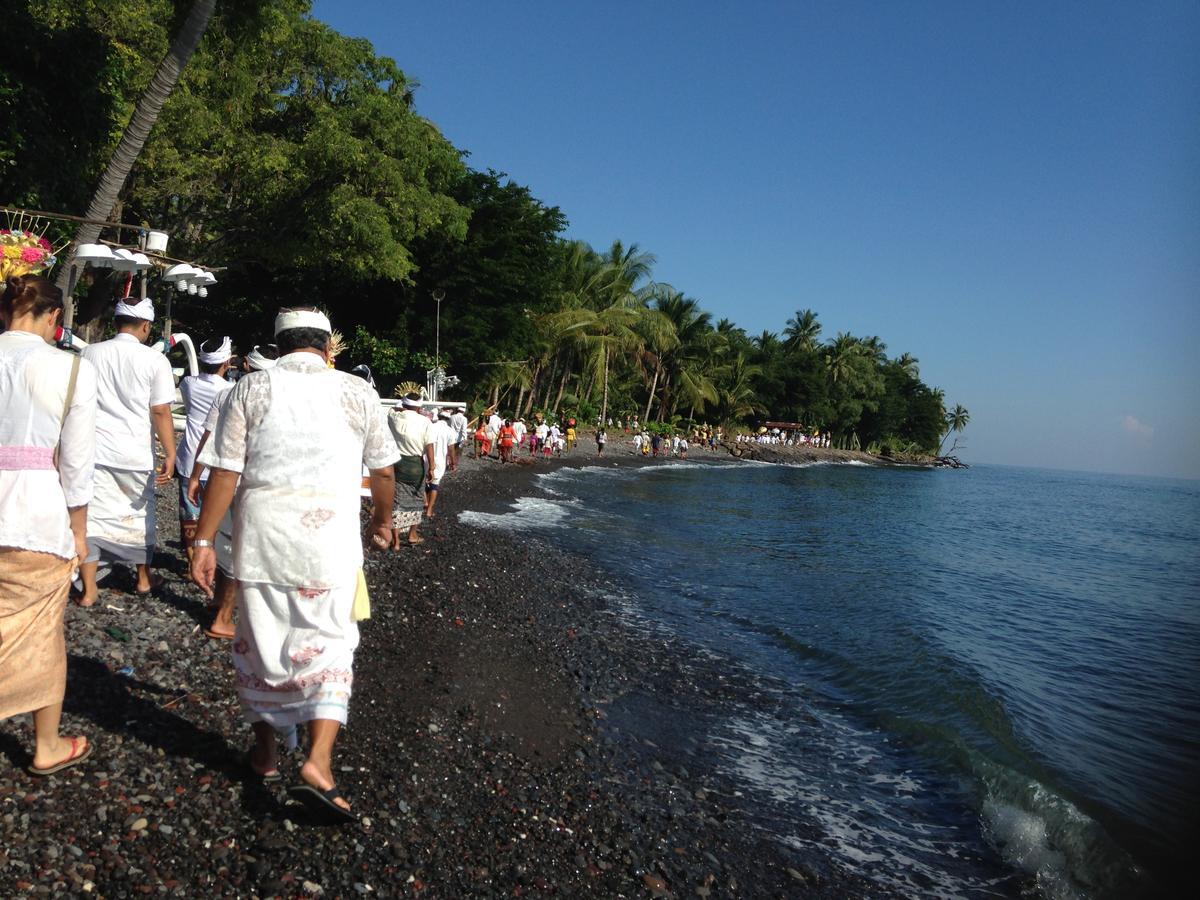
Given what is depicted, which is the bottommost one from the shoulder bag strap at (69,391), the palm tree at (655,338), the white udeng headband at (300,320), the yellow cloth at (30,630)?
the yellow cloth at (30,630)

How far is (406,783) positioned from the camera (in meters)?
3.95

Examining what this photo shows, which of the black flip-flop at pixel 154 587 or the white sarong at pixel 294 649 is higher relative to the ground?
the white sarong at pixel 294 649

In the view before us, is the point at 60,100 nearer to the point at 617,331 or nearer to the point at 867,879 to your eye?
the point at 867,879

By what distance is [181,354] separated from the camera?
2623cm

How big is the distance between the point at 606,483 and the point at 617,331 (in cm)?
1773

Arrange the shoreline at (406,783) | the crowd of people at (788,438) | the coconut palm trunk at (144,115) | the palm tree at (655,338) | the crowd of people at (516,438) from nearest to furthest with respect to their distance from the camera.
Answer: the shoreline at (406,783)
the coconut palm trunk at (144,115)
the crowd of people at (516,438)
the palm tree at (655,338)
the crowd of people at (788,438)

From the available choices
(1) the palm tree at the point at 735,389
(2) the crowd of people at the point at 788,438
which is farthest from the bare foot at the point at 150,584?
(2) the crowd of people at the point at 788,438

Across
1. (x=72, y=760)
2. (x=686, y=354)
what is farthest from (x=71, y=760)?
(x=686, y=354)

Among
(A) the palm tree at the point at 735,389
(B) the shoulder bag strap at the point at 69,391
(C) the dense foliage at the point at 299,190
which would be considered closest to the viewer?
(B) the shoulder bag strap at the point at 69,391

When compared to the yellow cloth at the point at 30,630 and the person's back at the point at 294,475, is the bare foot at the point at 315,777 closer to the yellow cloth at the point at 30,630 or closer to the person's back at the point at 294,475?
the person's back at the point at 294,475

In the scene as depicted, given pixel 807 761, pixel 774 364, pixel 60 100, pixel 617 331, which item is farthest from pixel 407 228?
pixel 774 364

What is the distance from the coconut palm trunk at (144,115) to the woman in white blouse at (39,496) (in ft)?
28.5

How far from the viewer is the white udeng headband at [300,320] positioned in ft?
11.0

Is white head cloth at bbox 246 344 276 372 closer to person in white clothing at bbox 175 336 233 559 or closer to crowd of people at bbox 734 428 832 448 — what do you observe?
person in white clothing at bbox 175 336 233 559
